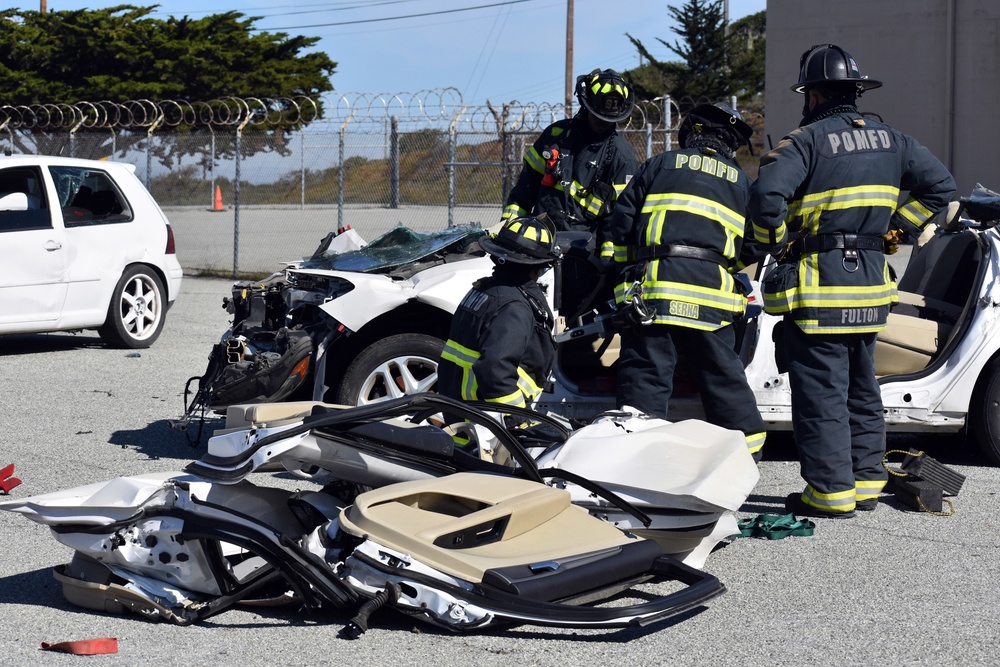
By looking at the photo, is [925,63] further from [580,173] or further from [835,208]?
[835,208]

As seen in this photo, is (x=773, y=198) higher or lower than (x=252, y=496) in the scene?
higher

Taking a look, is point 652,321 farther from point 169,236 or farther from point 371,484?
point 169,236

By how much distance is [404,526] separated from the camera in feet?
12.6

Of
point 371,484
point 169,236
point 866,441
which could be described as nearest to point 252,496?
point 371,484

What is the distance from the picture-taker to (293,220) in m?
20.6

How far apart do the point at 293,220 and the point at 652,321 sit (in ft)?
52.1

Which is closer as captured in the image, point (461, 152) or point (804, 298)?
point (804, 298)

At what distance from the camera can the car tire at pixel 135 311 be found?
1071 centimetres

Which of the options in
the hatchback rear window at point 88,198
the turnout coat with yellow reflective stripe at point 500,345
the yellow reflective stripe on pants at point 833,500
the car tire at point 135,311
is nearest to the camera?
the turnout coat with yellow reflective stripe at point 500,345

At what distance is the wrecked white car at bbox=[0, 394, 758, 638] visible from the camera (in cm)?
376

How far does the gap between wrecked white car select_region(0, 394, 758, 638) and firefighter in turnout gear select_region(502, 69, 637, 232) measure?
267 cm

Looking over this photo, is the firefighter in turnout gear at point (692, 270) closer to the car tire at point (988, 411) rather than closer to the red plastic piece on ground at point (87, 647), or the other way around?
the car tire at point (988, 411)

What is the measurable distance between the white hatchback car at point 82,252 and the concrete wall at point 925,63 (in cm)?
1691

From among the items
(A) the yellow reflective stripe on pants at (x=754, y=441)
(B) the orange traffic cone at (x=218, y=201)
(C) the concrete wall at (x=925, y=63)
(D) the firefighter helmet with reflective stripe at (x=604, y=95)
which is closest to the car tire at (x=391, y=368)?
(D) the firefighter helmet with reflective stripe at (x=604, y=95)
